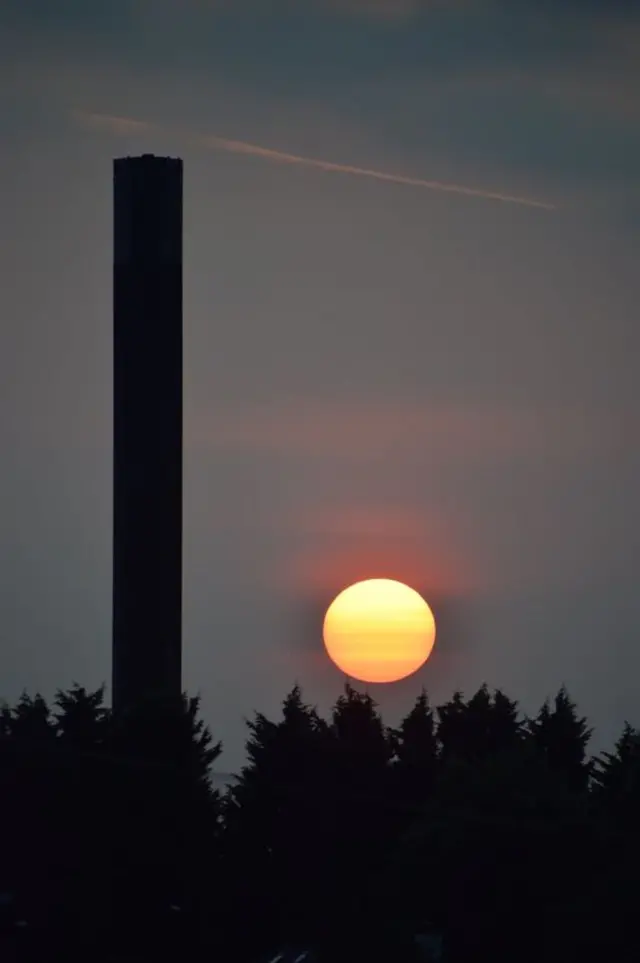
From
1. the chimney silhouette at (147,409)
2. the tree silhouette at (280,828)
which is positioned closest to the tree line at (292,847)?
the tree silhouette at (280,828)

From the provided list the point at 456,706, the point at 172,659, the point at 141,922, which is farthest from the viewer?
the point at 172,659

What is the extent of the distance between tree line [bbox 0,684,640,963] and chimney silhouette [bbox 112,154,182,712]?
8734mm

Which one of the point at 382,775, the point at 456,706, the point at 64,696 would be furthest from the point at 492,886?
the point at 456,706

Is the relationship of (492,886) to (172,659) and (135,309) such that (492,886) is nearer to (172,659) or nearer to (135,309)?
(172,659)

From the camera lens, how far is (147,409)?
43625 mm

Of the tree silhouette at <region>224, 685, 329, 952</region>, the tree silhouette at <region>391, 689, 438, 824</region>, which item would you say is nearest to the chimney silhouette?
the tree silhouette at <region>391, 689, 438, 824</region>

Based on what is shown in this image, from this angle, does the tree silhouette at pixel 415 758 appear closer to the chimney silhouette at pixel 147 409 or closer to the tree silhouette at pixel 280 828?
the tree silhouette at pixel 280 828

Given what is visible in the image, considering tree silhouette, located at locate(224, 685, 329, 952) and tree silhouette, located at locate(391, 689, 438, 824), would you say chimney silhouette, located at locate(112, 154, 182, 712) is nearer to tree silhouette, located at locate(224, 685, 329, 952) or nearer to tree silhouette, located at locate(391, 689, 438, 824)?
tree silhouette, located at locate(391, 689, 438, 824)

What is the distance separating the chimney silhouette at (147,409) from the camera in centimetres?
4334

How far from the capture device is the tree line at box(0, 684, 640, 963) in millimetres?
23906

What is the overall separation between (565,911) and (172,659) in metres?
21.6

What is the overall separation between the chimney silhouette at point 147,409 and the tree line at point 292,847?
8.73 meters

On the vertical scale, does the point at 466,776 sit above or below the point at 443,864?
above

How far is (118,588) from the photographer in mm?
43938
